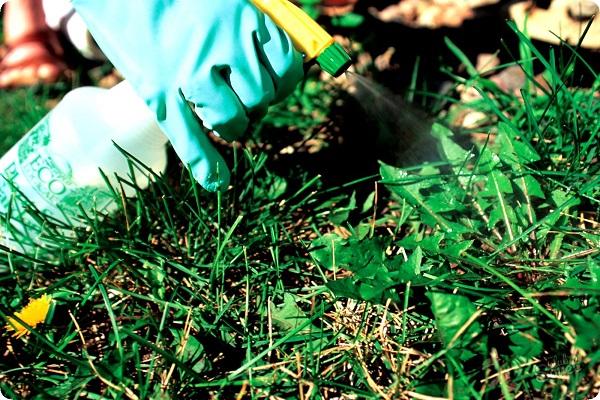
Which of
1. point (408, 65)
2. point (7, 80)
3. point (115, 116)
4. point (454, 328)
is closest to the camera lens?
point (454, 328)

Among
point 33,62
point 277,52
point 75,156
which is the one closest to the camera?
point 277,52

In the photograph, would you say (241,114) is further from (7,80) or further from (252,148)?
(7,80)

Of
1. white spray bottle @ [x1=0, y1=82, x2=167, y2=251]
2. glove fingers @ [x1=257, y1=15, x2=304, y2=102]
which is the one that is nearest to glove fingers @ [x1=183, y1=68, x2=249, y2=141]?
glove fingers @ [x1=257, y1=15, x2=304, y2=102]

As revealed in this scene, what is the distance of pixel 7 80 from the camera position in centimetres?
252

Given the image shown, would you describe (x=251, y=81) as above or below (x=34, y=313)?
above

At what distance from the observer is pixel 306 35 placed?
1275 millimetres

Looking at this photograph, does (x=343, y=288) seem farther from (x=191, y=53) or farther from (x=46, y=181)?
(x=46, y=181)

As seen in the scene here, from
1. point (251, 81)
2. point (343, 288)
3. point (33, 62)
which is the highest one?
point (33, 62)

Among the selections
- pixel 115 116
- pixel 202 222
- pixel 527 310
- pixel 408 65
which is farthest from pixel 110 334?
pixel 408 65

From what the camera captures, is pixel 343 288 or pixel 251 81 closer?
pixel 343 288

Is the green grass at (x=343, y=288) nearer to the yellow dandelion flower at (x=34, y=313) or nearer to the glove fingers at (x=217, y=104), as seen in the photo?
the yellow dandelion flower at (x=34, y=313)

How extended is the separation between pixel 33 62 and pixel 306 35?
1.77 meters

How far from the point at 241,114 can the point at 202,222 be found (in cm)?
27

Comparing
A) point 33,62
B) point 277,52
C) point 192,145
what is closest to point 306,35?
point 277,52
